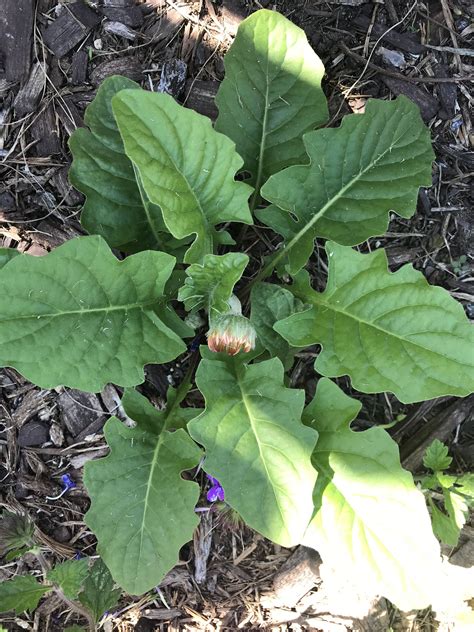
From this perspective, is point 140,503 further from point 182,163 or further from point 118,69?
point 118,69

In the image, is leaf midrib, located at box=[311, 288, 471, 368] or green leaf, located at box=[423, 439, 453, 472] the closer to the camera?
leaf midrib, located at box=[311, 288, 471, 368]

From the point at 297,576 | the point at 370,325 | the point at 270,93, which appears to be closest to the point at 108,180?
the point at 270,93

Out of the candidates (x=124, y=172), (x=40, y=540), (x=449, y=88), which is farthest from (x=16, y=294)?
(x=449, y=88)

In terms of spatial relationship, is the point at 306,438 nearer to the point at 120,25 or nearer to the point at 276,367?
the point at 276,367

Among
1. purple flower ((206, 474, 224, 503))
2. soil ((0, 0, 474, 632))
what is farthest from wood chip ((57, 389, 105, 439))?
purple flower ((206, 474, 224, 503))

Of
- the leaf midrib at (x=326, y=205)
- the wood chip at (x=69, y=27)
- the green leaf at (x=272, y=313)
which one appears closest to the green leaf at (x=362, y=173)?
the leaf midrib at (x=326, y=205)

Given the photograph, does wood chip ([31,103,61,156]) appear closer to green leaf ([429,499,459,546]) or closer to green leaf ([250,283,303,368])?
green leaf ([250,283,303,368])
